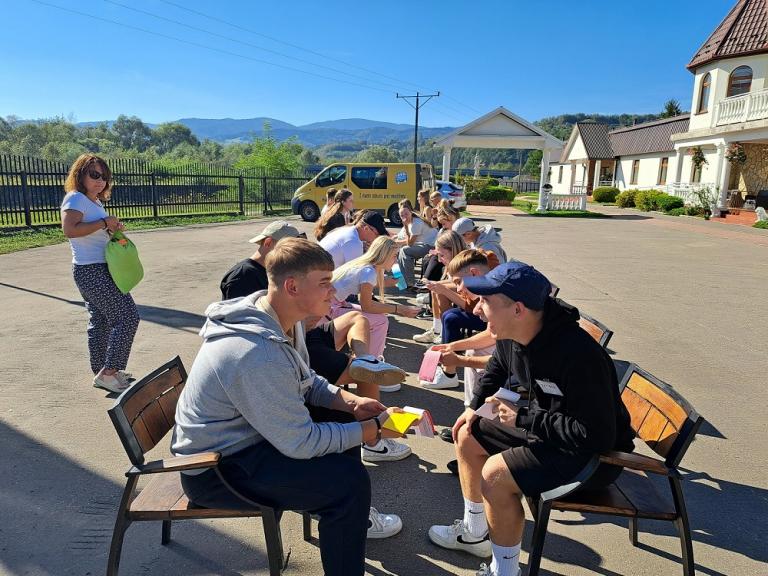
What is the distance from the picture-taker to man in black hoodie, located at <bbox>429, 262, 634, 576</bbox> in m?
2.09

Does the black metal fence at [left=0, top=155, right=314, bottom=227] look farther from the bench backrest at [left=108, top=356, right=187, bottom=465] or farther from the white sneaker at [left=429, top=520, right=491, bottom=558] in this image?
the white sneaker at [left=429, top=520, right=491, bottom=558]

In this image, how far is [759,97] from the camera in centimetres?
2306

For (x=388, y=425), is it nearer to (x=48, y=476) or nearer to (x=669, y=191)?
(x=48, y=476)

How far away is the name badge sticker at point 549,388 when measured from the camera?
2186 millimetres

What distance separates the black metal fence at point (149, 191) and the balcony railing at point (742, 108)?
20696 mm

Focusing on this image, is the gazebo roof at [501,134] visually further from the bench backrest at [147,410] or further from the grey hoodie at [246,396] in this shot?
the grey hoodie at [246,396]

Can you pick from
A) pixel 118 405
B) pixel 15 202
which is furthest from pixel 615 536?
pixel 15 202

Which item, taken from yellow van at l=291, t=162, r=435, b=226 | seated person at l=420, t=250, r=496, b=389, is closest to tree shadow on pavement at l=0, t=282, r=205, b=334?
seated person at l=420, t=250, r=496, b=389

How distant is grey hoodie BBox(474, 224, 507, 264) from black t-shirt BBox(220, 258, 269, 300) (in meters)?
2.69

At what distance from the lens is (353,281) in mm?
4238

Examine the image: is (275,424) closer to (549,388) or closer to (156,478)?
(156,478)

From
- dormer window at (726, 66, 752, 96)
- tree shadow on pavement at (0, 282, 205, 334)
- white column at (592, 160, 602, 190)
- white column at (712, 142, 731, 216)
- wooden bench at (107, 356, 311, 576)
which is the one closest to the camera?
wooden bench at (107, 356, 311, 576)

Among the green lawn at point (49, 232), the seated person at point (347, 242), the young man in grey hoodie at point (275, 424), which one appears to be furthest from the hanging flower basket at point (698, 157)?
the young man in grey hoodie at point (275, 424)

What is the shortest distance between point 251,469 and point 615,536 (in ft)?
6.63
